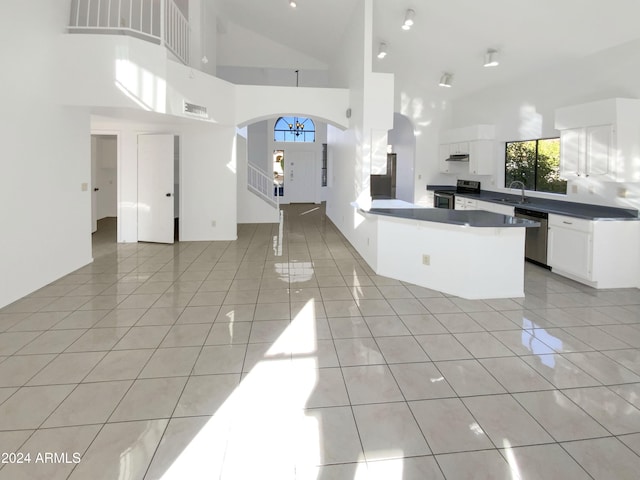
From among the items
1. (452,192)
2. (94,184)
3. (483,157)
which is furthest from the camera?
(94,184)

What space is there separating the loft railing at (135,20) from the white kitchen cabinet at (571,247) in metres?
5.53

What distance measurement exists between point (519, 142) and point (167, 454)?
7.18 metres

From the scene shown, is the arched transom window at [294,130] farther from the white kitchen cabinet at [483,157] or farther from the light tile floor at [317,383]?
the light tile floor at [317,383]

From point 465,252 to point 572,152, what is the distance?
7.19 ft

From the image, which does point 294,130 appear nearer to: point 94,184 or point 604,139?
point 94,184

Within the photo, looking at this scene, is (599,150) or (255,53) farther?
(255,53)

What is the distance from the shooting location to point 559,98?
6.10 metres

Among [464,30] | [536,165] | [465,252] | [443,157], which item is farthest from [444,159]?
[465,252]

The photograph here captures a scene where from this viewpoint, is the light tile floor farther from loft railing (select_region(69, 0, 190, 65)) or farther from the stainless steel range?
the stainless steel range

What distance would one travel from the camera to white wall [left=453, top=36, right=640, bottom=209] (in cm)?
504

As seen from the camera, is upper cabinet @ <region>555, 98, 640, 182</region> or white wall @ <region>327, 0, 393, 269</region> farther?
white wall @ <region>327, 0, 393, 269</region>

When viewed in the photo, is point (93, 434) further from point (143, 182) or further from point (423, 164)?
point (423, 164)

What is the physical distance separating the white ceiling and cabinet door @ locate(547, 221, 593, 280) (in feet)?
7.45

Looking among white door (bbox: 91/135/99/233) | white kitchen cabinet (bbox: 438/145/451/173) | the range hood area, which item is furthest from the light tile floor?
white kitchen cabinet (bbox: 438/145/451/173)
